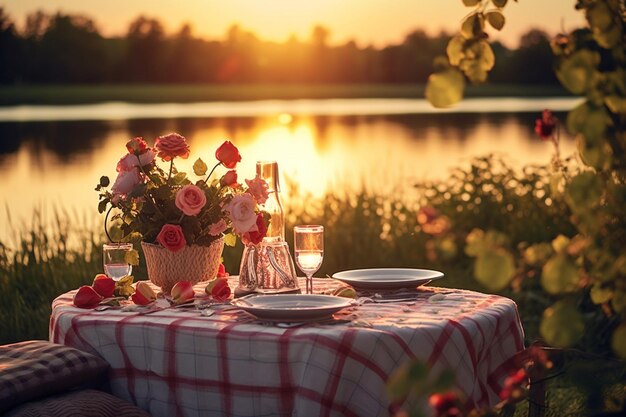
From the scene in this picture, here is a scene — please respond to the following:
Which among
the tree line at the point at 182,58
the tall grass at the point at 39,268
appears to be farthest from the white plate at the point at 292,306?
the tree line at the point at 182,58

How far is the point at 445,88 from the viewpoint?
1455 mm

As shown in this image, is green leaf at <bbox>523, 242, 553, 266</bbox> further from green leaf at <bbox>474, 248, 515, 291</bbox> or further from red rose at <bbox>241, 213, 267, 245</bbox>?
red rose at <bbox>241, 213, 267, 245</bbox>

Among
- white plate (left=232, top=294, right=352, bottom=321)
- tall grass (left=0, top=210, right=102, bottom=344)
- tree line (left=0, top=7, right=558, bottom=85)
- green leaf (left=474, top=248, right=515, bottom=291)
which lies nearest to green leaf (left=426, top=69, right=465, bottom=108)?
green leaf (left=474, top=248, right=515, bottom=291)

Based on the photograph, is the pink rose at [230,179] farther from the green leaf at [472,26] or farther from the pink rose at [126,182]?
the green leaf at [472,26]

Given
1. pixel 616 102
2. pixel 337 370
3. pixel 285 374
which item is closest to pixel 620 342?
pixel 616 102

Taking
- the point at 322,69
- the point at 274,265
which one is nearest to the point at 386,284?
the point at 274,265

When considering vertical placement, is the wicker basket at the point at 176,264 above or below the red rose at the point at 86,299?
above

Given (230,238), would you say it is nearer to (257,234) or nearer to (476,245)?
(257,234)

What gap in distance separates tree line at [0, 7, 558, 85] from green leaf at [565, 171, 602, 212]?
46960mm

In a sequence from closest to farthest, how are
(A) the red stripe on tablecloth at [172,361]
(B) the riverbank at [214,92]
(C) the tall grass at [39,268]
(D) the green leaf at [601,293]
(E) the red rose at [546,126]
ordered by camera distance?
(D) the green leaf at [601,293] → (A) the red stripe on tablecloth at [172,361] → (E) the red rose at [546,126] → (C) the tall grass at [39,268] → (B) the riverbank at [214,92]

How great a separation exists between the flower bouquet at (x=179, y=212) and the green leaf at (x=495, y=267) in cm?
213

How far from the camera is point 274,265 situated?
3.50 meters

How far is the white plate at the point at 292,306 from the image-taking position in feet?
9.62

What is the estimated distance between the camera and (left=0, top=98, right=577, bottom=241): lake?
8.99 metres
